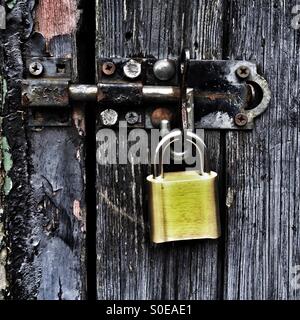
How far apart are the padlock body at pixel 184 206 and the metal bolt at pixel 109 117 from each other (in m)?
0.12

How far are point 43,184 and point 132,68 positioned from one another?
0.76ft

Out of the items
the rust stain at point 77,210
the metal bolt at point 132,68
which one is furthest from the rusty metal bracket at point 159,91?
the rust stain at point 77,210

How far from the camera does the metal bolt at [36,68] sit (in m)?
0.73

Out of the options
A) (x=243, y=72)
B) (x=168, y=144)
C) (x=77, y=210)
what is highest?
(x=243, y=72)

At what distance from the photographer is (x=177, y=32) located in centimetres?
74

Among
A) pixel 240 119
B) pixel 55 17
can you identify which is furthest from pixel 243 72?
pixel 55 17

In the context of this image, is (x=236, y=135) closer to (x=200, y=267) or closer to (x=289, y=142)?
(x=289, y=142)

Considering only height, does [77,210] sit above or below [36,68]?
below

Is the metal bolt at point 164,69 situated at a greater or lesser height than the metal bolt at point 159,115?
greater

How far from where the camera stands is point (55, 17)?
735 mm

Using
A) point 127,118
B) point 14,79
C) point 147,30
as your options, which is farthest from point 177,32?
point 14,79

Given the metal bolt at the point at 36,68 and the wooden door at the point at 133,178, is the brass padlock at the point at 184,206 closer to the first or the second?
the wooden door at the point at 133,178

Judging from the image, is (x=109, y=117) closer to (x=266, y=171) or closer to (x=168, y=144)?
(x=168, y=144)

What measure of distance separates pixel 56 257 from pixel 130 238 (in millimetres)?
125
